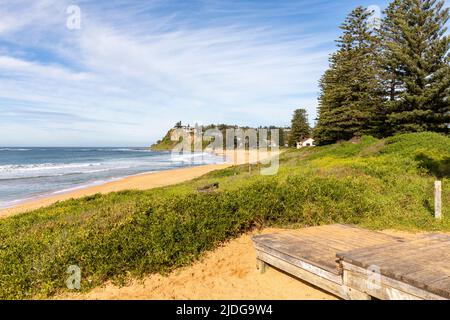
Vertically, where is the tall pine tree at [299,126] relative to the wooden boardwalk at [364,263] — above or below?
above

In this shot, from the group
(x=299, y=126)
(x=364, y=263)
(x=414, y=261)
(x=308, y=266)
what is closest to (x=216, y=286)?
(x=308, y=266)

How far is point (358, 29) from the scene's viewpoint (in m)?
36.7

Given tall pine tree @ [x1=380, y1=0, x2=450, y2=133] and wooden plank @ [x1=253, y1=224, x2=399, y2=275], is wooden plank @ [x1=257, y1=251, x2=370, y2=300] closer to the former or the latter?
wooden plank @ [x1=253, y1=224, x2=399, y2=275]

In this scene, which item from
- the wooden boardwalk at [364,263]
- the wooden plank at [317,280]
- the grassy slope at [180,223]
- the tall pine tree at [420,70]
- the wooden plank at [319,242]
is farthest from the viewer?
the tall pine tree at [420,70]

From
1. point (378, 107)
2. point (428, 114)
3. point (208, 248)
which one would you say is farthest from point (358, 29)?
point (208, 248)

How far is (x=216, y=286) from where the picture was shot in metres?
5.17

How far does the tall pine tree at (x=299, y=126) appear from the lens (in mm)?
77188

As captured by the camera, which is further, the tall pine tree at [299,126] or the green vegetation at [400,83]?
the tall pine tree at [299,126]

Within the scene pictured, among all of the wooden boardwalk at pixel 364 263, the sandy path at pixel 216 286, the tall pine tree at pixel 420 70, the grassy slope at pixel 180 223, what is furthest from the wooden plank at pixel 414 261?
the tall pine tree at pixel 420 70

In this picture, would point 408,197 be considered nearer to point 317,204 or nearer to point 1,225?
point 317,204

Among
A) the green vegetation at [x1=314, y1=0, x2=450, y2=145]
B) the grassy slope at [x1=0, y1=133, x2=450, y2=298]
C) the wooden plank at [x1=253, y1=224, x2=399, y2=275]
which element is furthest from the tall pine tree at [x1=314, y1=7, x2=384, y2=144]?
the wooden plank at [x1=253, y1=224, x2=399, y2=275]

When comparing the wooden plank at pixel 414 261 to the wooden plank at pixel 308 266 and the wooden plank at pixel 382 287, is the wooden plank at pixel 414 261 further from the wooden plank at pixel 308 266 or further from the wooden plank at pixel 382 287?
the wooden plank at pixel 308 266

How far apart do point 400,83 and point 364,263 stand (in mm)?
27675
